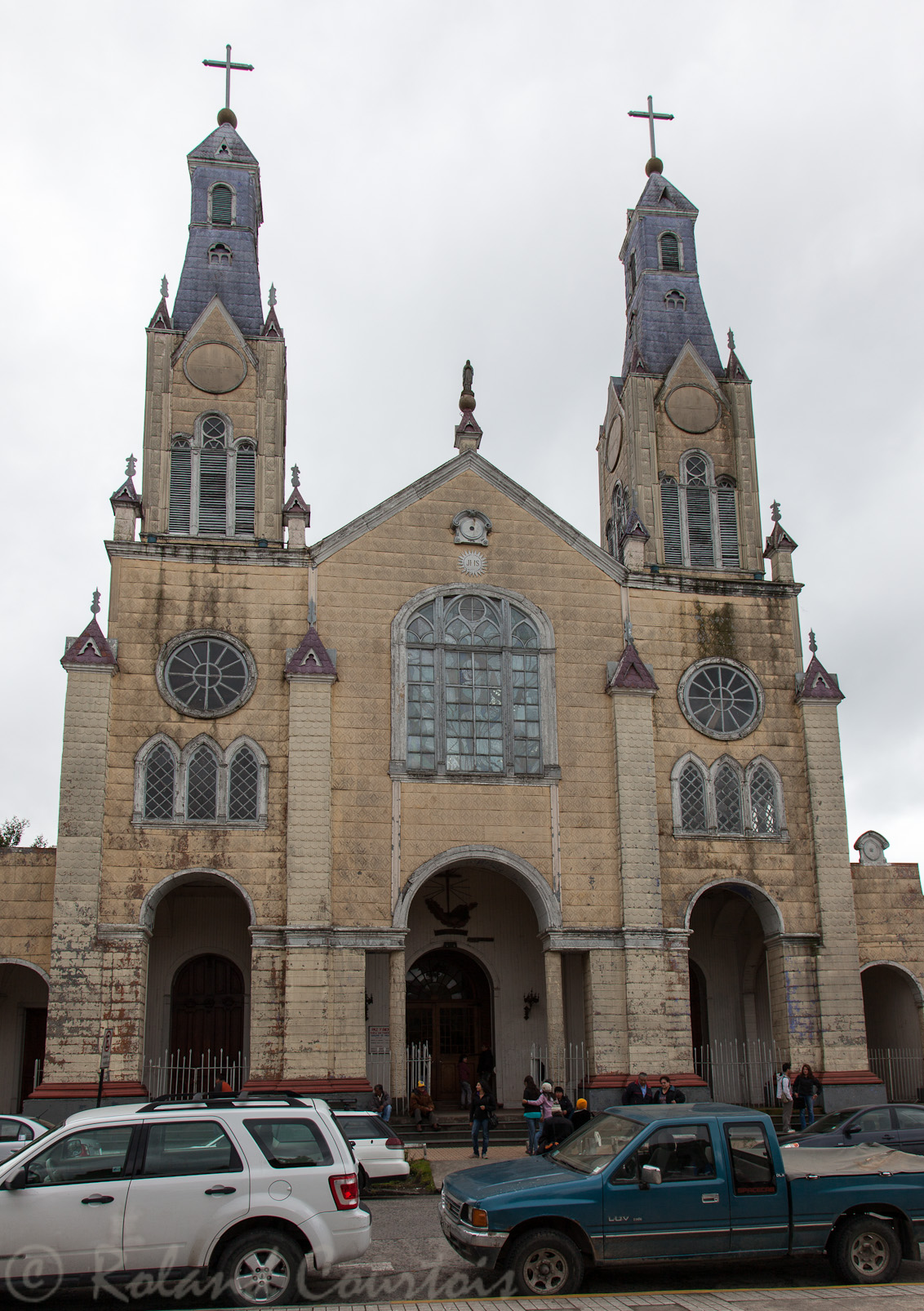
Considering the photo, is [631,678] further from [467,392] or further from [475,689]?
[467,392]

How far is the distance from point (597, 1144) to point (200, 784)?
15.0 meters

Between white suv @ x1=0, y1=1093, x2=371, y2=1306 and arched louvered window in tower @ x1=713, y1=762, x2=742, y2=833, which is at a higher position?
arched louvered window in tower @ x1=713, y1=762, x2=742, y2=833

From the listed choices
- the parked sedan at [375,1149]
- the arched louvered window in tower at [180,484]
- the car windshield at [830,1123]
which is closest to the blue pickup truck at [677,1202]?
the car windshield at [830,1123]

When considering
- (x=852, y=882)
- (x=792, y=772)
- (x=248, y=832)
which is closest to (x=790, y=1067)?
(x=852, y=882)

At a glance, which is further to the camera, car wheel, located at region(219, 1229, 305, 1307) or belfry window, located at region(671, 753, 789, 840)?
belfry window, located at region(671, 753, 789, 840)

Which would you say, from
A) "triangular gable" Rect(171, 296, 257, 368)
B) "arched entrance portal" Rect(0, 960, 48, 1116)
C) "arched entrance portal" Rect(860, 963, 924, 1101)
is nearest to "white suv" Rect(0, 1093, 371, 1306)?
"arched entrance portal" Rect(0, 960, 48, 1116)

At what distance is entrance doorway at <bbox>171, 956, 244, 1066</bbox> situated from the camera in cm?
2625

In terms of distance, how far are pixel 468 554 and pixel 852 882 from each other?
11.5 m

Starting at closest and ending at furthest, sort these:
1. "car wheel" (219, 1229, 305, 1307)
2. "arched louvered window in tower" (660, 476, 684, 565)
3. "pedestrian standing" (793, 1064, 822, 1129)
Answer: "car wheel" (219, 1229, 305, 1307), "pedestrian standing" (793, 1064, 822, 1129), "arched louvered window in tower" (660, 476, 684, 565)

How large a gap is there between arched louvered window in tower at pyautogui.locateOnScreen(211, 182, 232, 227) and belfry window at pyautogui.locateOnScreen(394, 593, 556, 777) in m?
12.7

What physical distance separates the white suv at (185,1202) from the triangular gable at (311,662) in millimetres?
15391

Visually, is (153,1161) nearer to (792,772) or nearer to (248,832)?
(248,832)

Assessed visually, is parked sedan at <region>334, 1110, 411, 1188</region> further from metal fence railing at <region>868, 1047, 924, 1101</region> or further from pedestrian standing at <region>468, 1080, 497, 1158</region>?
metal fence railing at <region>868, 1047, 924, 1101</region>

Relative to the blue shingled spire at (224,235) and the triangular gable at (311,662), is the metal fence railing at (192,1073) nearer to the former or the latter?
the triangular gable at (311,662)
